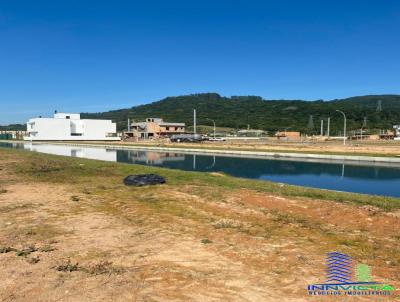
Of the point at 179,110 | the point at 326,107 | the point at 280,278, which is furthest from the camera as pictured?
the point at 179,110

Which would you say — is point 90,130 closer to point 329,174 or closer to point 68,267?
point 329,174

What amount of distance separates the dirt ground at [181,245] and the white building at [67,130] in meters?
90.5

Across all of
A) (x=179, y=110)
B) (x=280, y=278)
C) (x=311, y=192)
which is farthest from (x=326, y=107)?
(x=280, y=278)

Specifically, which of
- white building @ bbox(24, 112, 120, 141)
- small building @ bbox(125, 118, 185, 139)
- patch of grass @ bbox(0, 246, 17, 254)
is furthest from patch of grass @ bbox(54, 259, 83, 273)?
white building @ bbox(24, 112, 120, 141)

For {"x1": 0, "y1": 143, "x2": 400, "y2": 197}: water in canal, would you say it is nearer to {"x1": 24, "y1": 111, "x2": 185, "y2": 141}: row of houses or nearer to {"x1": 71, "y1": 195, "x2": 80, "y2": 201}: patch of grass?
{"x1": 71, "y1": 195, "x2": 80, "y2": 201}: patch of grass

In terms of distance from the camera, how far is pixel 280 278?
5613 millimetres

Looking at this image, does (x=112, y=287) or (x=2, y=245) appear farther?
(x=2, y=245)

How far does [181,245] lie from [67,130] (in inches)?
4026

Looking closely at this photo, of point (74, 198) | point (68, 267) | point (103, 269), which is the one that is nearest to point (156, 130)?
point (74, 198)

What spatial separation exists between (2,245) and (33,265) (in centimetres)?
160

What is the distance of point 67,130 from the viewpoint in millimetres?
101312

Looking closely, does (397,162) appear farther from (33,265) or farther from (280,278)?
(33,265)

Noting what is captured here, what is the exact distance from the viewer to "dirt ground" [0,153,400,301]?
5.24m

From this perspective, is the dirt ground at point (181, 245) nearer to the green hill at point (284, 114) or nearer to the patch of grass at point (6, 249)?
the patch of grass at point (6, 249)
